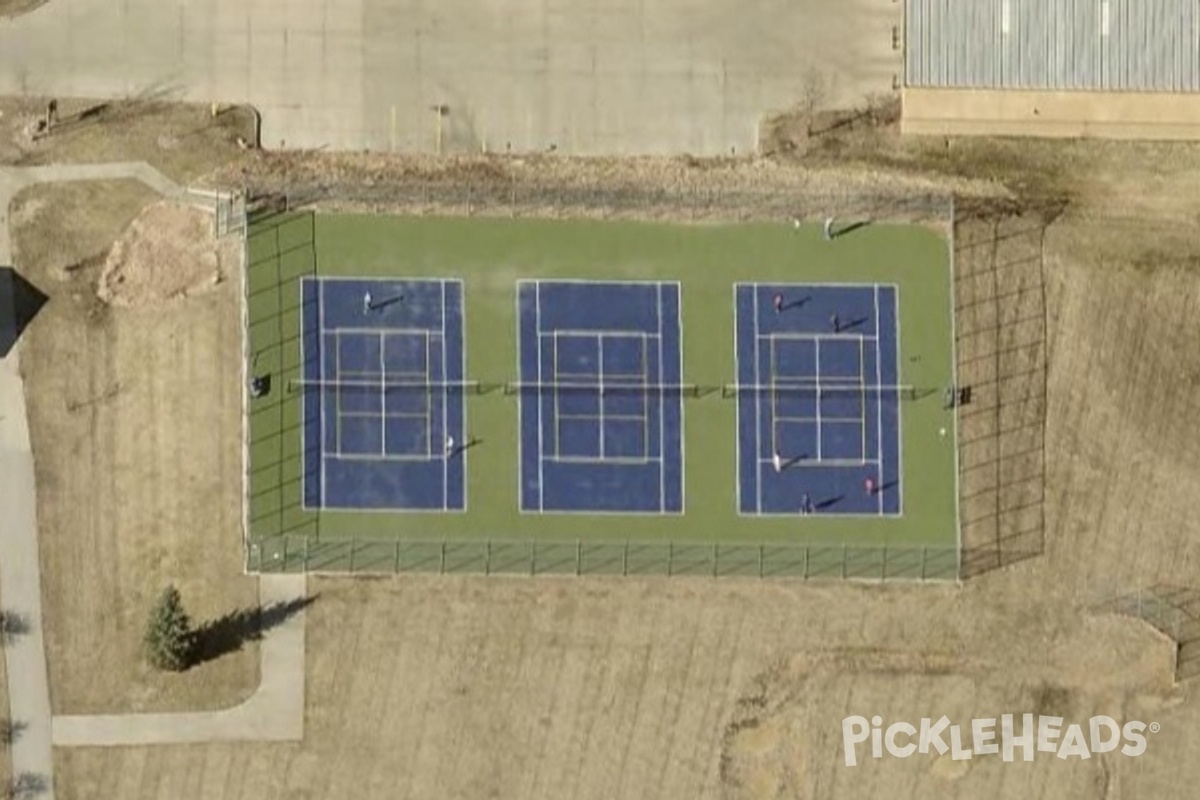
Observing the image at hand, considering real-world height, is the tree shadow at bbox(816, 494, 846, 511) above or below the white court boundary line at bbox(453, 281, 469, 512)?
below

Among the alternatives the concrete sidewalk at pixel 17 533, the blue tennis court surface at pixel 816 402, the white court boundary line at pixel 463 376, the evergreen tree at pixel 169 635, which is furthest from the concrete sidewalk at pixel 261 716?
the blue tennis court surface at pixel 816 402

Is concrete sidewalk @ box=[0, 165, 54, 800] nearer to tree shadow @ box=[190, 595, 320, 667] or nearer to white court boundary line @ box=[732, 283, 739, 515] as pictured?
tree shadow @ box=[190, 595, 320, 667]

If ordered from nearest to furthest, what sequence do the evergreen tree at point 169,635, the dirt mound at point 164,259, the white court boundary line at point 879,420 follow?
the evergreen tree at point 169,635 → the dirt mound at point 164,259 → the white court boundary line at point 879,420

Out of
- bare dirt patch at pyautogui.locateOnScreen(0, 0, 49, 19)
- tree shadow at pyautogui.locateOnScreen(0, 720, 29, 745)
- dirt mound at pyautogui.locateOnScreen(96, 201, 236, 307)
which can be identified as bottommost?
tree shadow at pyautogui.locateOnScreen(0, 720, 29, 745)

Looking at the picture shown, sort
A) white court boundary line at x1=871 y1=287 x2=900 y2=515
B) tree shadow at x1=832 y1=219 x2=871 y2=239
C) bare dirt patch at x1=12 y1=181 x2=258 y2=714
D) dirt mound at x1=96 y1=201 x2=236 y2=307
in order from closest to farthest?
bare dirt patch at x1=12 y1=181 x2=258 y2=714, dirt mound at x1=96 y1=201 x2=236 y2=307, white court boundary line at x1=871 y1=287 x2=900 y2=515, tree shadow at x1=832 y1=219 x2=871 y2=239

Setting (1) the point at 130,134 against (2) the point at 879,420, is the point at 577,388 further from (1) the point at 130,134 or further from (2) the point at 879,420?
(1) the point at 130,134

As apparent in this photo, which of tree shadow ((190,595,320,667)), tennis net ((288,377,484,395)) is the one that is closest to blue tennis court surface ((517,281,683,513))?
tennis net ((288,377,484,395))

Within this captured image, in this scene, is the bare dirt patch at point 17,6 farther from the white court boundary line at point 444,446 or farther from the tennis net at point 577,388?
the tennis net at point 577,388
